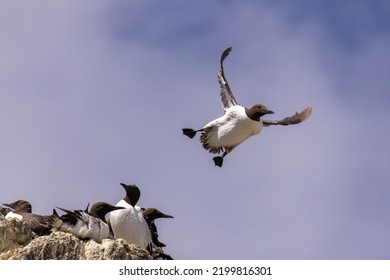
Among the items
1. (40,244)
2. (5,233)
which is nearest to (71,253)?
(40,244)

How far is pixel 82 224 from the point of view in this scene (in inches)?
849

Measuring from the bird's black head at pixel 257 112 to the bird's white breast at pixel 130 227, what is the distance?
22.3ft

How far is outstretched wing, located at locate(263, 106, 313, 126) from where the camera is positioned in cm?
3081

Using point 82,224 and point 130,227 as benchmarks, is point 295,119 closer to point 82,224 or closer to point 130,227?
point 130,227

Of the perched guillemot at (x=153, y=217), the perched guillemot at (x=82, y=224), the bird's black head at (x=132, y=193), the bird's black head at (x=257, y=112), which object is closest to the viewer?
the perched guillemot at (x=82, y=224)

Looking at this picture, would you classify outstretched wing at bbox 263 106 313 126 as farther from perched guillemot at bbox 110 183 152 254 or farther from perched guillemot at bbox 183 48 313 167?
perched guillemot at bbox 110 183 152 254

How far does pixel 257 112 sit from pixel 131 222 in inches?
283

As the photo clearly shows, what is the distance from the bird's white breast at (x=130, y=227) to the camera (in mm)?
23109

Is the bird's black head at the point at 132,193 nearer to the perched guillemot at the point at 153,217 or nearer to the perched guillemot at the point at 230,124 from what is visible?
the perched guillemot at the point at 153,217

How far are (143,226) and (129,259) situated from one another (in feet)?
12.3

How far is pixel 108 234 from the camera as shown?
2191 centimetres

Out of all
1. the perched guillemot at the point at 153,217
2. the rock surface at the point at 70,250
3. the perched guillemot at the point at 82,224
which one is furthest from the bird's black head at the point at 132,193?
the rock surface at the point at 70,250

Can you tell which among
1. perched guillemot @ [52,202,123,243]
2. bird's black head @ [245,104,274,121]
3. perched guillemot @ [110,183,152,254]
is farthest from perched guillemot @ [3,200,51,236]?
bird's black head @ [245,104,274,121]

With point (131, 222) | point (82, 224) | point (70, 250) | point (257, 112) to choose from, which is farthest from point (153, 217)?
point (257, 112)
